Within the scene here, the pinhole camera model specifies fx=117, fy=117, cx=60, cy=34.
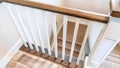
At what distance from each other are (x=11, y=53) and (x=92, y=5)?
1937mm

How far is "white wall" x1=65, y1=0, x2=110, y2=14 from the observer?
2526 mm

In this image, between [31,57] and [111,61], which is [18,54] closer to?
[31,57]

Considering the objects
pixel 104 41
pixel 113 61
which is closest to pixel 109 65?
pixel 113 61

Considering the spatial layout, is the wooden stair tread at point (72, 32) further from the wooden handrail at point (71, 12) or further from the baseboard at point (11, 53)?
the wooden handrail at point (71, 12)

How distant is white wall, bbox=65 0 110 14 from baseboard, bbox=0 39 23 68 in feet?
4.85

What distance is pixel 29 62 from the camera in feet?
6.11

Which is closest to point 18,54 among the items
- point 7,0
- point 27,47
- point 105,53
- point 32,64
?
point 27,47

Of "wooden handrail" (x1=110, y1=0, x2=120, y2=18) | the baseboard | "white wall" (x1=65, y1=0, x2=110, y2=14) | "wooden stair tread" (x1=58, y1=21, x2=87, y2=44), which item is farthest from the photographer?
"wooden stair tread" (x1=58, y1=21, x2=87, y2=44)

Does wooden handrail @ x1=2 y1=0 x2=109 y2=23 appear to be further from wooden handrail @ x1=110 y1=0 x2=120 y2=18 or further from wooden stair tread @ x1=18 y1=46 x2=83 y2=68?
wooden stair tread @ x1=18 y1=46 x2=83 y2=68

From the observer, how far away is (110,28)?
99 cm

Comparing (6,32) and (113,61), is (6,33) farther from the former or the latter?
(113,61)

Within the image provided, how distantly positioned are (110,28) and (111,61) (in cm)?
107

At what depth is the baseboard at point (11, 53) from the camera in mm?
1754

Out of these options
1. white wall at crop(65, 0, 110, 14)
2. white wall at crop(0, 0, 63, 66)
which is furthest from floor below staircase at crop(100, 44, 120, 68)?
white wall at crop(0, 0, 63, 66)
